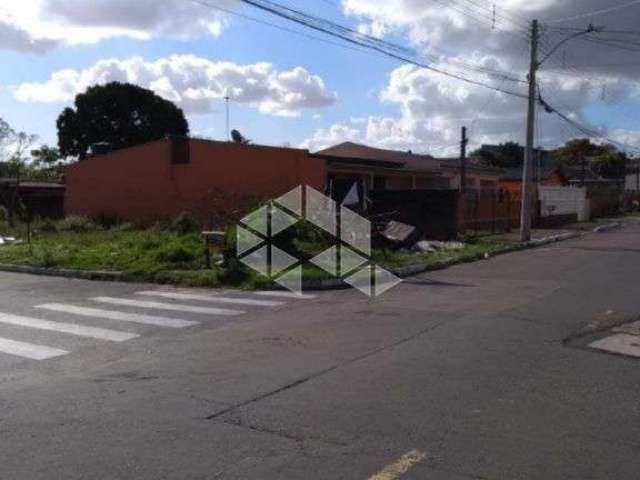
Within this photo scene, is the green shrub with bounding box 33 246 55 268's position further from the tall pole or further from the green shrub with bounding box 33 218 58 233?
the tall pole

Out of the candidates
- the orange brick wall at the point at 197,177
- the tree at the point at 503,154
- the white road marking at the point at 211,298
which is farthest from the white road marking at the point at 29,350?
the tree at the point at 503,154

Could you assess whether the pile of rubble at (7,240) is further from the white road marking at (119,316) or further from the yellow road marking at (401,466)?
the yellow road marking at (401,466)

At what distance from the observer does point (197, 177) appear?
28859 mm

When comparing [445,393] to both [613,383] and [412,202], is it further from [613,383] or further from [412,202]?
[412,202]

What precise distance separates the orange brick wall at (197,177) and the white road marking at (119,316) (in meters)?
14.3

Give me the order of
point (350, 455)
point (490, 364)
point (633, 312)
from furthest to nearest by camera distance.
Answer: point (633, 312) < point (490, 364) < point (350, 455)

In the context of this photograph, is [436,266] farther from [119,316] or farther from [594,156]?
[594,156]

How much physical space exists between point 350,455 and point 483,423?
1253 mm

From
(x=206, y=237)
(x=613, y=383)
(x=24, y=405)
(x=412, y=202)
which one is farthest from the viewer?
(x=412, y=202)

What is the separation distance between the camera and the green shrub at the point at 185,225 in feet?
78.2

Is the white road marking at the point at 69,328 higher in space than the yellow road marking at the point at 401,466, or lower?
lower

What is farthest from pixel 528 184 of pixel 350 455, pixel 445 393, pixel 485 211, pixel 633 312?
pixel 350 455

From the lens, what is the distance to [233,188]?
29.0 m

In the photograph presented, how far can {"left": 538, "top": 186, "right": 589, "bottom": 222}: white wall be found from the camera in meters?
39.9
